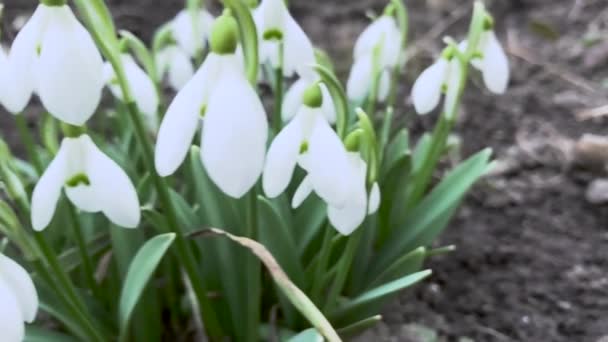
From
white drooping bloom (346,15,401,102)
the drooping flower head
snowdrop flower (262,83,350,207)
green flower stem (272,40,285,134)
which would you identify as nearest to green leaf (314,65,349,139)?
snowdrop flower (262,83,350,207)

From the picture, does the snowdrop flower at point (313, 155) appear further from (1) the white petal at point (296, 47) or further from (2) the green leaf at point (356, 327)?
(2) the green leaf at point (356, 327)

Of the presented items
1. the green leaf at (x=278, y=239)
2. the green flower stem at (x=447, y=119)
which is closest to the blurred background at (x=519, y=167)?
the green flower stem at (x=447, y=119)

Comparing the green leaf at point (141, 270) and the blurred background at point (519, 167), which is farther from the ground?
the green leaf at point (141, 270)

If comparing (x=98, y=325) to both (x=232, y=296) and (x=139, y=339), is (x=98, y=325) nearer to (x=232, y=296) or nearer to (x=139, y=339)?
(x=139, y=339)

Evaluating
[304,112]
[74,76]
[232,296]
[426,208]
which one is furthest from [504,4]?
[74,76]

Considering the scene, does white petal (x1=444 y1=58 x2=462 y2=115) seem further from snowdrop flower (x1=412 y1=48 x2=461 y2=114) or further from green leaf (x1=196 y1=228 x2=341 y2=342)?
green leaf (x1=196 y1=228 x2=341 y2=342)

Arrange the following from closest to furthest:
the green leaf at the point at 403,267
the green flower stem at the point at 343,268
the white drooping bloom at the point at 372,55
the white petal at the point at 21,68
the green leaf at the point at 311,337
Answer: the white petal at the point at 21,68, the green leaf at the point at 311,337, the green flower stem at the point at 343,268, the green leaf at the point at 403,267, the white drooping bloom at the point at 372,55

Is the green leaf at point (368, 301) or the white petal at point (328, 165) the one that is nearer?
the white petal at point (328, 165)
